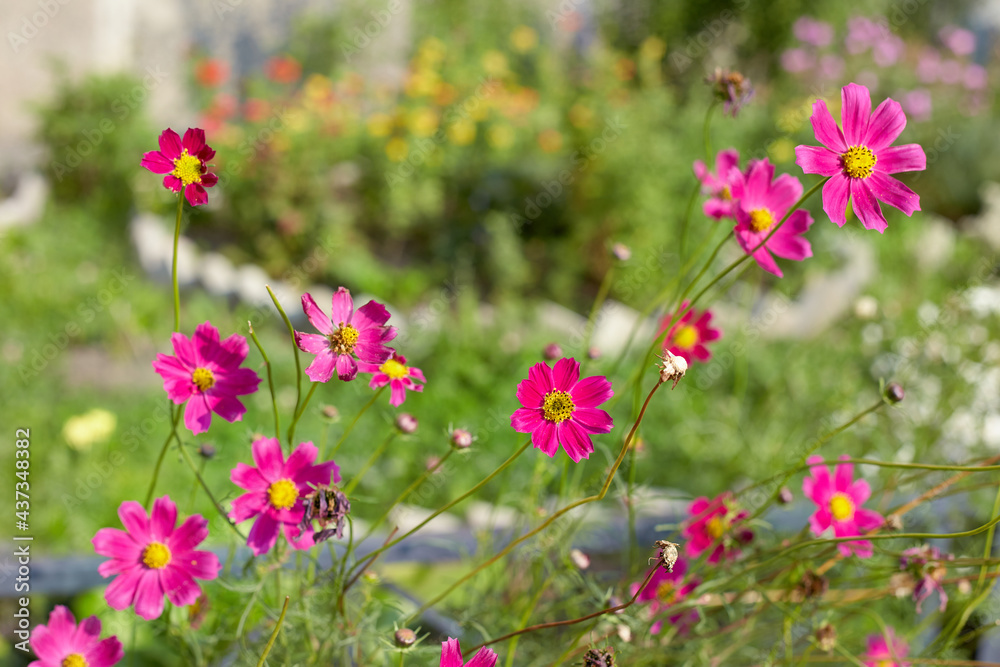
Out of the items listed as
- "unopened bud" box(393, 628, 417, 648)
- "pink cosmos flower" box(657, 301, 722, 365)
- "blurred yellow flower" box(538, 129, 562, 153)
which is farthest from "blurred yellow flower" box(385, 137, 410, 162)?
"unopened bud" box(393, 628, 417, 648)

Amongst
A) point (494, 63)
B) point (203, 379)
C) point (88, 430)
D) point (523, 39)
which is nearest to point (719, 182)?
point (203, 379)

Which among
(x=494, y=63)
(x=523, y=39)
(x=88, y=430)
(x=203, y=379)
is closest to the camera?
(x=203, y=379)

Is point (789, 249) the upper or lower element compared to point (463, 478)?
lower

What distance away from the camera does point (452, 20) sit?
4.51 m

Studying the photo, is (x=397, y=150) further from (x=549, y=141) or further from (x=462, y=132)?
(x=549, y=141)

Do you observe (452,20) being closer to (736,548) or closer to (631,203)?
(631,203)

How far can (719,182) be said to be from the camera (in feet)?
2.92

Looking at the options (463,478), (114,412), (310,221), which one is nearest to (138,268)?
(310,221)

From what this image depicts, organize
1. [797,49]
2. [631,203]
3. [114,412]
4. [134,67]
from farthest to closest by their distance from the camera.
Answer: [797,49], [134,67], [631,203], [114,412]

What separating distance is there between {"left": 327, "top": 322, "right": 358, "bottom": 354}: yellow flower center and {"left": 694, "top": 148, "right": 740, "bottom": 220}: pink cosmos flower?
0.43m

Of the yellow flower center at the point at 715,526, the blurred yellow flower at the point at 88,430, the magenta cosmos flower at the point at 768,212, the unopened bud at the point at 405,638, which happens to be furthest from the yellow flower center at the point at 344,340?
the blurred yellow flower at the point at 88,430

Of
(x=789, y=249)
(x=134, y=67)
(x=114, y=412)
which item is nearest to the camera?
(x=789, y=249)

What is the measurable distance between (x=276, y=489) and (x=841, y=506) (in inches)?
24.0

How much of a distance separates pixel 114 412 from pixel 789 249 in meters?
2.28
